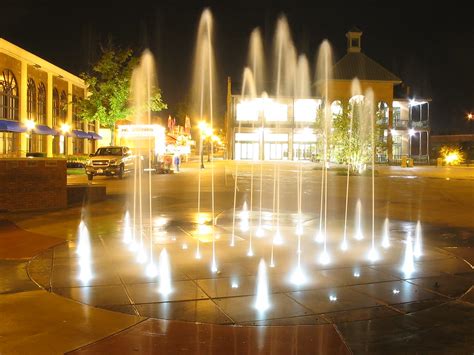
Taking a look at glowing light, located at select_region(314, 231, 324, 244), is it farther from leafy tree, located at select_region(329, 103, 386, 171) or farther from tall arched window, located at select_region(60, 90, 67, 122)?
tall arched window, located at select_region(60, 90, 67, 122)

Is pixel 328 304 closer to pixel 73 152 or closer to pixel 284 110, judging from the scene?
pixel 73 152

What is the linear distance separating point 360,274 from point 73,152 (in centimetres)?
4836

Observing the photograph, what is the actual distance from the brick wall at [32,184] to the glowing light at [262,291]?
29.0 feet

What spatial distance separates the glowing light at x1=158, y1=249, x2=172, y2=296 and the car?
70.1 feet

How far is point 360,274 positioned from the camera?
7.75m

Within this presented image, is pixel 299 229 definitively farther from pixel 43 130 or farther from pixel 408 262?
→ pixel 43 130

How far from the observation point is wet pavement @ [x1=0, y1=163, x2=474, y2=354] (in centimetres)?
511

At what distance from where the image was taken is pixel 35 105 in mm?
42594

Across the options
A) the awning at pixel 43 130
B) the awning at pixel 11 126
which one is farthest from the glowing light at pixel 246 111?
the awning at pixel 11 126

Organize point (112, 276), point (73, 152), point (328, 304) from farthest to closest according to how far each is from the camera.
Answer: point (73, 152), point (112, 276), point (328, 304)

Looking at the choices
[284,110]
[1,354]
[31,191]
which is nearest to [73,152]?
[284,110]

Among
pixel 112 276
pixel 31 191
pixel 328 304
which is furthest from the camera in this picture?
pixel 31 191

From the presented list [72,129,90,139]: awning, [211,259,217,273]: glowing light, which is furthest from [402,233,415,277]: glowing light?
[72,129,90,139]: awning

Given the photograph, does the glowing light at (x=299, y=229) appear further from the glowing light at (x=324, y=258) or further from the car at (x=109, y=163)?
the car at (x=109, y=163)
